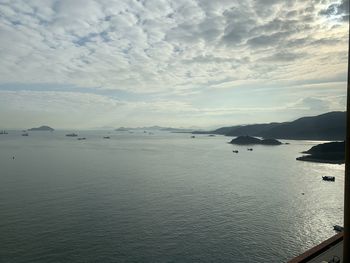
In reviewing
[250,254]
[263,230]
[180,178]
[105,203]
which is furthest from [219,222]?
[180,178]

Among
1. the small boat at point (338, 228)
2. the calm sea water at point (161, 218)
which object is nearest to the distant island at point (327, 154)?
the calm sea water at point (161, 218)

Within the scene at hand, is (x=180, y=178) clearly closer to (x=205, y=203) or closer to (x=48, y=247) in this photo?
(x=205, y=203)

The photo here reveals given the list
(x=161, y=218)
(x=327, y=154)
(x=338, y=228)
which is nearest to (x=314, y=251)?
(x=338, y=228)

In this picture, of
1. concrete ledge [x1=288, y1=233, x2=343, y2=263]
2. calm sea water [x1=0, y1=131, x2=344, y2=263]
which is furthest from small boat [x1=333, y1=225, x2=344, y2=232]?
concrete ledge [x1=288, y1=233, x2=343, y2=263]

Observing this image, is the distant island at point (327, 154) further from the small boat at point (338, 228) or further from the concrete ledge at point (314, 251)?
the concrete ledge at point (314, 251)

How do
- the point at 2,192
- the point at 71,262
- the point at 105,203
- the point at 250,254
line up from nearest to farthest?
1. the point at 71,262
2. the point at 250,254
3. the point at 105,203
4. the point at 2,192

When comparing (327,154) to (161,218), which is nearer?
(161,218)

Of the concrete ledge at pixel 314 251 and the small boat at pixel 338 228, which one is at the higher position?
the concrete ledge at pixel 314 251

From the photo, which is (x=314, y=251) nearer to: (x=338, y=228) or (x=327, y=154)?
(x=338, y=228)
